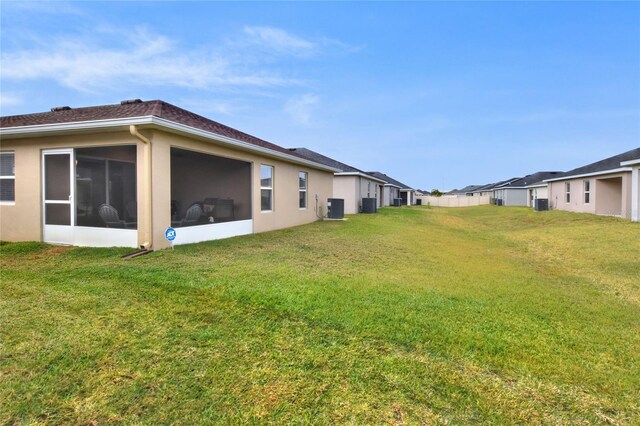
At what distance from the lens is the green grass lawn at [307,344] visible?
7.93ft

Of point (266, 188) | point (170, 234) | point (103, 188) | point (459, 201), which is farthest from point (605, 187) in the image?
point (459, 201)

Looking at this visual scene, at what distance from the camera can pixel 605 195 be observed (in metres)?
21.7

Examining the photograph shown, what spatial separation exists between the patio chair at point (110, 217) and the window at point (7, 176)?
263 cm

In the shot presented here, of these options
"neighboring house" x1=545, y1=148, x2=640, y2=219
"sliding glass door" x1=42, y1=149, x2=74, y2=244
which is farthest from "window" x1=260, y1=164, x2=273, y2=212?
"neighboring house" x1=545, y1=148, x2=640, y2=219

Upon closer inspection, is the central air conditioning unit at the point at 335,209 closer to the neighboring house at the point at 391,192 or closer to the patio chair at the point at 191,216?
the patio chair at the point at 191,216

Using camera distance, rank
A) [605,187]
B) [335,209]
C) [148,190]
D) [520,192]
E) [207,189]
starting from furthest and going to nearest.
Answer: [520,192] < [605,187] < [335,209] < [207,189] < [148,190]

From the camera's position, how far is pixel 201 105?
67.3ft

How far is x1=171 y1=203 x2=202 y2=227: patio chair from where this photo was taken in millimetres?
8680

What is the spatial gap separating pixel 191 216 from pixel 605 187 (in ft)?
80.0

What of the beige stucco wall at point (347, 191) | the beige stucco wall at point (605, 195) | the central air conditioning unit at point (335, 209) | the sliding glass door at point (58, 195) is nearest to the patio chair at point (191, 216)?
the sliding glass door at point (58, 195)

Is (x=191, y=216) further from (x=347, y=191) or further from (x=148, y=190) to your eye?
(x=347, y=191)

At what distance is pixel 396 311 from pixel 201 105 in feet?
64.1

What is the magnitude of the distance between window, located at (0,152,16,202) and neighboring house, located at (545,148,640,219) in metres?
22.5

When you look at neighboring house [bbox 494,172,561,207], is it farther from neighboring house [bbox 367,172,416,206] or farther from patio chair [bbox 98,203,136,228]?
patio chair [bbox 98,203,136,228]
